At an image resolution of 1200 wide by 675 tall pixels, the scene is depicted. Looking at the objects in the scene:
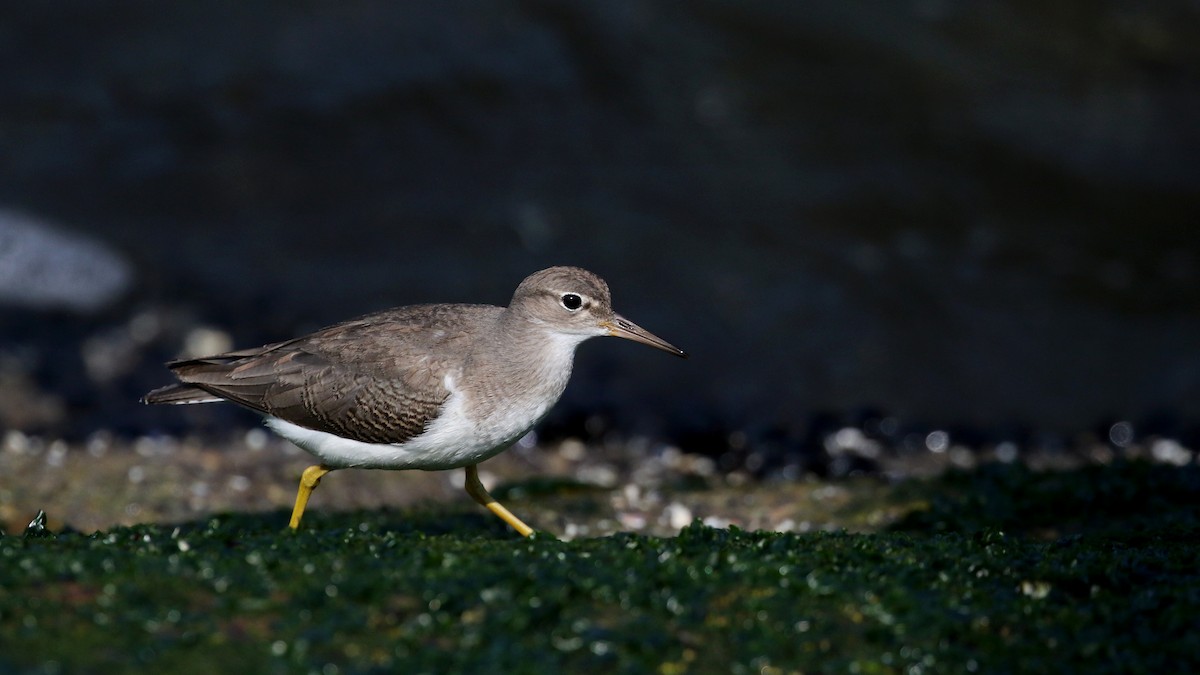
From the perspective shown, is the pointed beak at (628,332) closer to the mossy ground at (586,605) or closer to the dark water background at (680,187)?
the mossy ground at (586,605)

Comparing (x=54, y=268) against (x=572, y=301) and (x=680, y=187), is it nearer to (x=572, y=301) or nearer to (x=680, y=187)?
(x=680, y=187)

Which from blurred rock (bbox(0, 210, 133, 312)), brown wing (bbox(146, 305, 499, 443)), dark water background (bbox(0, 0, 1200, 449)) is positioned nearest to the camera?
brown wing (bbox(146, 305, 499, 443))

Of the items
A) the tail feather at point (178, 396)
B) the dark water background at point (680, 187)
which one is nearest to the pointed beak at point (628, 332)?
the tail feather at point (178, 396)

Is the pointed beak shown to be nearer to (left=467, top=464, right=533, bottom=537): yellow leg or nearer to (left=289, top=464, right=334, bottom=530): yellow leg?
(left=467, top=464, right=533, bottom=537): yellow leg

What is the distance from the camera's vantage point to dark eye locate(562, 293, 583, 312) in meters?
8.54

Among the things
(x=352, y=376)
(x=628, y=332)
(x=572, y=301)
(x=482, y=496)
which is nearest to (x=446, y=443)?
(x=352, y=376)

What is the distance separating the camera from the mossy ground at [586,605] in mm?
5035

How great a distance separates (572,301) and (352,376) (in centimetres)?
162

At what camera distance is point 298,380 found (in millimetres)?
8336

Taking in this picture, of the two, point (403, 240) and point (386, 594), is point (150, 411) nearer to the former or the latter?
point (403, 240)

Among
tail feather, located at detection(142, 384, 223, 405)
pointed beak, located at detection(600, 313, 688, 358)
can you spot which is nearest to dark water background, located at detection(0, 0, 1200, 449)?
pointed beak, located at detection(600, 313, 688, 358)

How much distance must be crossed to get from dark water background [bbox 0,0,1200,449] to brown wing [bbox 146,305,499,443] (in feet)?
16.9

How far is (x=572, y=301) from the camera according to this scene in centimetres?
858

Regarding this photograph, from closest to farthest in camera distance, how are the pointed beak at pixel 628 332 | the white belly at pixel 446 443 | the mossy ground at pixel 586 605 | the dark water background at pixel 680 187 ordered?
1. the mossy ground at pixel 586 605
2. the white belly at pixel 446 443
3. the pointed beak at pixel 628 332
4. the dark water background at pixel 680 187
